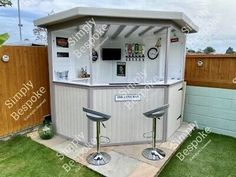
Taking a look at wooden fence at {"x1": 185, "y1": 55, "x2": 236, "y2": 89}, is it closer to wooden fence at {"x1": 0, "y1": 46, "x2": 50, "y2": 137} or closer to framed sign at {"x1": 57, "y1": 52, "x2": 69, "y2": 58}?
framed sign at {"x1": 57, "y1": 52, "x2": 69, "y2": 58}

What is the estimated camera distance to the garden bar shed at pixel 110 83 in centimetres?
327

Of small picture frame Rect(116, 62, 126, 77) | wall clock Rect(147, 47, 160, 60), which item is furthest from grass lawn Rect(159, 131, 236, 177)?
small picture frame Rect(116, 62, 126, 77)

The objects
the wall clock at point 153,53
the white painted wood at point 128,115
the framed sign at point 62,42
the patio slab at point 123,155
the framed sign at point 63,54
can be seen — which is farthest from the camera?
the wall clock at point 153,53

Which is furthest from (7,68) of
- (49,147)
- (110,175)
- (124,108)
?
(110,175)

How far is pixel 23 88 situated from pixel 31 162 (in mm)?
1674

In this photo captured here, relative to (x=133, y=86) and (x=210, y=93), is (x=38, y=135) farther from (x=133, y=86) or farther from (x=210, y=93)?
(x=210, y=93)

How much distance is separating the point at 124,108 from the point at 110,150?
0.82 m

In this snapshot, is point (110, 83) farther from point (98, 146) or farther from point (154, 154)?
point (154, 154)

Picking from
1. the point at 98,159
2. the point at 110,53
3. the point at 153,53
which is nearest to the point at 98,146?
the point at 98,159

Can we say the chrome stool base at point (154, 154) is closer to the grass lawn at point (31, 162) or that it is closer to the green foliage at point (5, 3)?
the grass lawn at point (31, 162)

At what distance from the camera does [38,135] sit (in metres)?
4.19

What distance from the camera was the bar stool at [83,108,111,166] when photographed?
9.63 ft

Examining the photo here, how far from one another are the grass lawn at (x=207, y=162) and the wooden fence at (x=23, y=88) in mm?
3117

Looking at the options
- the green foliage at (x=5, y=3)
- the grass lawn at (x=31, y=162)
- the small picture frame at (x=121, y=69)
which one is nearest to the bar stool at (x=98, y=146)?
the grass lawn at (x=31, y=162)
